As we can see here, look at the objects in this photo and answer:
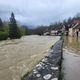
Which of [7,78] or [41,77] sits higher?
[41,77]

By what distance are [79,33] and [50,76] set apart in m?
48.2

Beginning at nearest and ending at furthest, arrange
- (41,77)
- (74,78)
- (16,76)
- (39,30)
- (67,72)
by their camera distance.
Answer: (41,77), (74,78), (67,72), (16,76), (39,30)

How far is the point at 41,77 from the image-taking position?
4555 millimetres

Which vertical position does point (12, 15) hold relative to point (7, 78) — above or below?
above

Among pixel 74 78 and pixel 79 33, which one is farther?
pixel 79 33

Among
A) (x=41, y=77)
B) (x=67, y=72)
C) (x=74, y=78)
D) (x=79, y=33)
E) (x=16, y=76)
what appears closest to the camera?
(x=41, y=77)

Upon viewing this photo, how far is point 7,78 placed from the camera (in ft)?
27.3

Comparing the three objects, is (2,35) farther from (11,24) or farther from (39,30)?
(39,30)

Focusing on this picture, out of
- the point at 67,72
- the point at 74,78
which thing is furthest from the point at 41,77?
the point at 67,72

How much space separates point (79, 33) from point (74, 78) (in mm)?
45757

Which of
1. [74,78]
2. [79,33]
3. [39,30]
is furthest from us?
[39,30]

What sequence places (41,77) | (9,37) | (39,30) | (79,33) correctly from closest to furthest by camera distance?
(41,77), (79,33), (9,37), (39,30)

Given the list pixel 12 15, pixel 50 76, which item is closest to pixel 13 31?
pixel 12 15

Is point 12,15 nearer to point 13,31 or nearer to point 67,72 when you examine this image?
point 13,31
